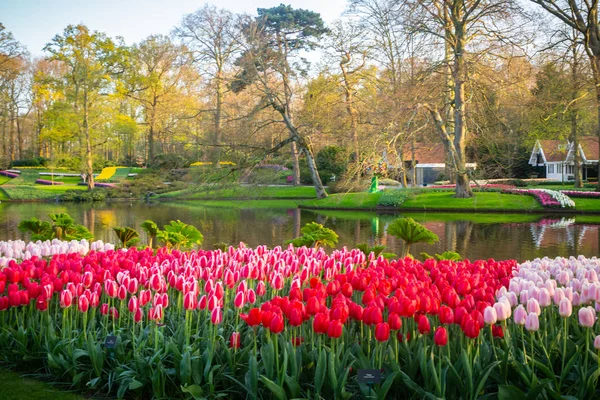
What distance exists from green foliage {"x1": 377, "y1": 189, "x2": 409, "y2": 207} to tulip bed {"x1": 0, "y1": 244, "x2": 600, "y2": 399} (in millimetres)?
22852

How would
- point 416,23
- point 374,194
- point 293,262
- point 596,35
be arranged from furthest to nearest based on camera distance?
1. point 374,194
2. point 416,23
3. point 596,35
4. point 293,262

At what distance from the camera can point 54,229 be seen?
10164 millimetres

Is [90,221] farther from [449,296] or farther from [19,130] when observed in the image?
[19,130]

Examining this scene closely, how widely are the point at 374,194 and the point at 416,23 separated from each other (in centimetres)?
1045

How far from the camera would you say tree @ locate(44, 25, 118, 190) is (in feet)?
128

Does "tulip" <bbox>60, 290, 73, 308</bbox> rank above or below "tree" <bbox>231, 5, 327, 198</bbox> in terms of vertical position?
below

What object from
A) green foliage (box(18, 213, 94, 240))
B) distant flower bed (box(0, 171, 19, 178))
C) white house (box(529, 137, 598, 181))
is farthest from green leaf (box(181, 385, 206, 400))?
distant flower bed (box(0, 171, 19, 178))

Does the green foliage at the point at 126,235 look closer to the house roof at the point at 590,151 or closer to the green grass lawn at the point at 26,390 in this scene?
the green grass lawn at the point at 26,390

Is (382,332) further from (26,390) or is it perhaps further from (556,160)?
(556,160)

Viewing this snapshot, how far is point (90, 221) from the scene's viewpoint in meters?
22.2

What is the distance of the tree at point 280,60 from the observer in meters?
25.5

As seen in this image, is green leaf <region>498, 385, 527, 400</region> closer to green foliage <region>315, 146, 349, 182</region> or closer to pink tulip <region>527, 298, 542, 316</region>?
pink tulip <region>527, 298, 542, 316</region>

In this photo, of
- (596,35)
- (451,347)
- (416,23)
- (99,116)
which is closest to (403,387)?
→ (451,347)

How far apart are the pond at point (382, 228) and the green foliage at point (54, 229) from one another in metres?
4.47
